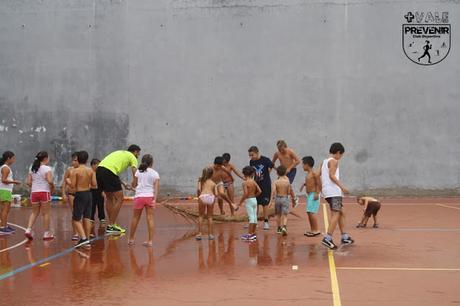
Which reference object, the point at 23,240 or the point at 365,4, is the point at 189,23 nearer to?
the point at 365,4

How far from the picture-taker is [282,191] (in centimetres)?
1241

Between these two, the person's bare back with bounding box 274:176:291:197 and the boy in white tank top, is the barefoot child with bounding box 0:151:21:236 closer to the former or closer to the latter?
the person's bare back with bounding box 274:176:291:197

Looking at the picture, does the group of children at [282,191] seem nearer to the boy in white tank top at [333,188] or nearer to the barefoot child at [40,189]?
the boy in white tank top at [333,188]

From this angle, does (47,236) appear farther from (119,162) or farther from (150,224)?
(150,224)

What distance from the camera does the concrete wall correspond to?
2186cm

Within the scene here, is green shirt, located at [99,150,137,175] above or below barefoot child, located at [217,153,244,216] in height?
above

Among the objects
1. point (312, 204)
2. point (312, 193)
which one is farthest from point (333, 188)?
point (312, 193)

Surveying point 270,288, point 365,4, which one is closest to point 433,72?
point 365,4

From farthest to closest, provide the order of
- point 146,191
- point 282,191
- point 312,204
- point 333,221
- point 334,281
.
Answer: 1. point 312,204
2. point 282,191
3. point 146,191
4. point 333,221
5. point 334,281

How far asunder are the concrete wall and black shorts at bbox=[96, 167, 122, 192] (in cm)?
962

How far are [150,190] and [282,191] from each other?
2.55 m

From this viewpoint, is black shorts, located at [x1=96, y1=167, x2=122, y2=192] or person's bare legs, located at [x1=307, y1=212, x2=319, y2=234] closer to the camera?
person's bare legs, located at [x1=307, y1=212, x2=319, y2=234]

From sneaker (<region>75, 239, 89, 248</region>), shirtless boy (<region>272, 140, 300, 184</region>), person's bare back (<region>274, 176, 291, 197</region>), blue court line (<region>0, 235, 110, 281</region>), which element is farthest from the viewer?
shirtless boy (<region>272, 140, 300, 184</region>)

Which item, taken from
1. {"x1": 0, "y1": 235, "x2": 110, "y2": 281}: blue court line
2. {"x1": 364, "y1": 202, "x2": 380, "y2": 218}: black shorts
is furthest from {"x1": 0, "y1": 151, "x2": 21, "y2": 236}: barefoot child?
{"x1": 364, "y1": 202, "x2": 380, "y2": 218}: black shorts
